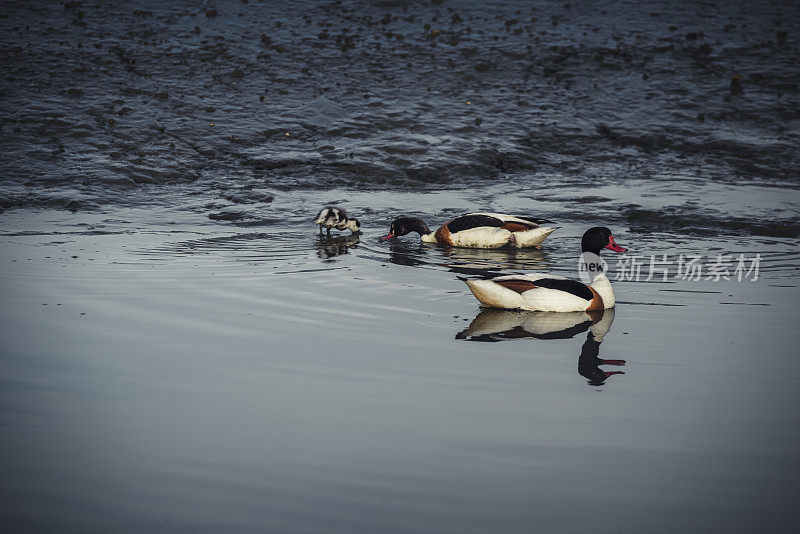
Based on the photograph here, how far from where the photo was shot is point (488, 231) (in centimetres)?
1508

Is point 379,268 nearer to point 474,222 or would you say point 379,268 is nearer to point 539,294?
point 474,222

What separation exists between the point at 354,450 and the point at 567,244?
32.8 ft

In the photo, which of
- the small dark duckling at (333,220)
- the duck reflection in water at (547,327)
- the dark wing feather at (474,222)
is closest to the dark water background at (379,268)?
the duck reflection in water at (547,327)

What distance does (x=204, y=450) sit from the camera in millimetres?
5855

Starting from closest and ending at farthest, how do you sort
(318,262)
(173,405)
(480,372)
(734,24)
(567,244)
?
(173,405)
(480,372)
(318,262)
(567,244)
(734,24)

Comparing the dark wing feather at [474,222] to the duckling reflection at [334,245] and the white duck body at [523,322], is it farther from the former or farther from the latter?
the white duck body at [523,322]

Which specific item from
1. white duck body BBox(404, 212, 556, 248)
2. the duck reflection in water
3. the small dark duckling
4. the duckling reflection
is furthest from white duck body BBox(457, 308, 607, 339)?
the small dark duckling

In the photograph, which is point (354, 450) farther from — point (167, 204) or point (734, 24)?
point (734, 24)

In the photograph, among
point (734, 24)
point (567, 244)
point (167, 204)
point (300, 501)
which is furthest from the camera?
point (734, 24)

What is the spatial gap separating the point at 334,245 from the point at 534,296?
5343 millimetres

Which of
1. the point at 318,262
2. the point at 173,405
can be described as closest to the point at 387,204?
the point at 318,262

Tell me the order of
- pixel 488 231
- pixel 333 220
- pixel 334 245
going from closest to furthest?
pixel 334 245
pixel 488 231
pixel 333 220

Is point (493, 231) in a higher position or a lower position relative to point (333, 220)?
lower

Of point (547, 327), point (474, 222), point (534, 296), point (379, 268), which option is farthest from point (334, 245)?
point (547, 327)
